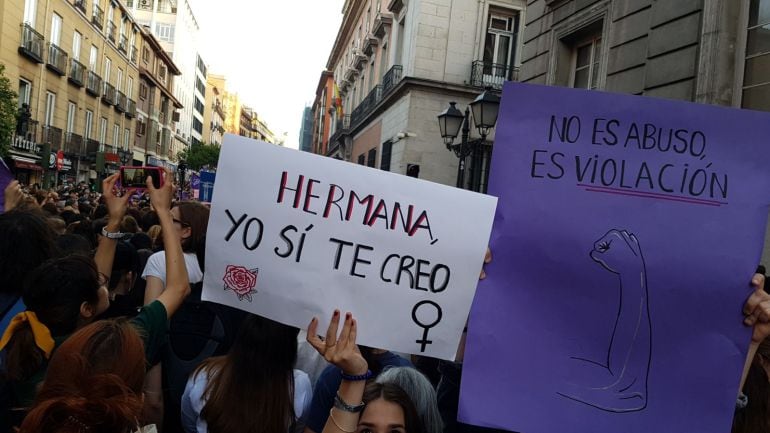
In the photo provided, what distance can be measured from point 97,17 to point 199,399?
1407 inches

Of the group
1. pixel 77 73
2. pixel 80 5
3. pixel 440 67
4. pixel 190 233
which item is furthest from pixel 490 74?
pixel 80 5

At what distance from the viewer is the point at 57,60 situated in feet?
89.4

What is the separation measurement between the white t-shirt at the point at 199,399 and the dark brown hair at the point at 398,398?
1.25ft

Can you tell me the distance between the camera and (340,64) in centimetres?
4266

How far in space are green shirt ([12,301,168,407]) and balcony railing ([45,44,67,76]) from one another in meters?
Result: 28.2

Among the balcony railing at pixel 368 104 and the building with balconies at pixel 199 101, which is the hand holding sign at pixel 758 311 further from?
the building with balconies at pixel 199 101

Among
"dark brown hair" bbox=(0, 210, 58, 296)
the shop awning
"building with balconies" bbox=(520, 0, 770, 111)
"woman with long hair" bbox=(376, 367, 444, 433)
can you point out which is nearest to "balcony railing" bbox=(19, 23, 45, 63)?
the shop awning

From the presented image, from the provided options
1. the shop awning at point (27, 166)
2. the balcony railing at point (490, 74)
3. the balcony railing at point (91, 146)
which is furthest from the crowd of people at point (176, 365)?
the balcony railing at point (91, 146)

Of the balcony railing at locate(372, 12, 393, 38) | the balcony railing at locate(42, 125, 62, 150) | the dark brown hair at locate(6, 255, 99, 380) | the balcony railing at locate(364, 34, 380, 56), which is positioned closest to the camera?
the dark brown hair at locate(6, 255, 99, 380)

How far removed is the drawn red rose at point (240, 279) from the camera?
79.0 inches

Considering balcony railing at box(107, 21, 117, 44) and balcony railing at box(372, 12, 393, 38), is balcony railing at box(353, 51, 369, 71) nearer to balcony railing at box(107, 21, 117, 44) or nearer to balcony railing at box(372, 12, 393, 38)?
balcony railing at box(372, 12, 393, 38)

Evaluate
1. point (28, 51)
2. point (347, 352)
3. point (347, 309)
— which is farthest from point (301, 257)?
point (28, 51)

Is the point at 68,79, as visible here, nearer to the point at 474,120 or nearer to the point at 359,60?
the point at 359,60

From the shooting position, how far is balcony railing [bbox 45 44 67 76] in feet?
86.5
